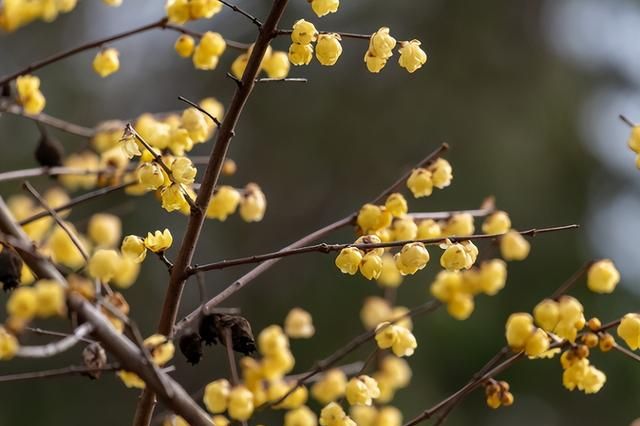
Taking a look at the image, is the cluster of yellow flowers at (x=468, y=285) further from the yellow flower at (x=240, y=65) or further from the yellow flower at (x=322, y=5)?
the yellow flower at (x=240, y=65)

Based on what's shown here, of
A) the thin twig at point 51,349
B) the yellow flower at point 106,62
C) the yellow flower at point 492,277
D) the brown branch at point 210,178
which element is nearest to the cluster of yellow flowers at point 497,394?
the yellow flower at point 492,277

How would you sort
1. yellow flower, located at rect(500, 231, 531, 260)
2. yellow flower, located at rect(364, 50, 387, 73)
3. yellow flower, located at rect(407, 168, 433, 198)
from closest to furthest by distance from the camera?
yellow flower, located at rect(500, 231, 531, 260), yellow flower, located at rect(364, 50, 387, 73), yellow flower, located at rect(407, 168, 433, 198)

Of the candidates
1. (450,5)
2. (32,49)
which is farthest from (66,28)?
(450,5)

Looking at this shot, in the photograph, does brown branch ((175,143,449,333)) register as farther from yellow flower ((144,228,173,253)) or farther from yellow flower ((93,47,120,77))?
yellow flower ((93,47,120,77))

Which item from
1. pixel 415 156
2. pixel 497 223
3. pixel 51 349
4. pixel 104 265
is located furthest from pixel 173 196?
pixel 415 156

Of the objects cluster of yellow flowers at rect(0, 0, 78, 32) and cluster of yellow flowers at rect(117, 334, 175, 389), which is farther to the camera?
cluster of yellow flowers at rect(0, 0, 78, 32)

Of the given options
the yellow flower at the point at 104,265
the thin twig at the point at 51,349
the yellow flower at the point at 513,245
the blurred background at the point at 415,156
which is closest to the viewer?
the thin twig at the point at 51,349

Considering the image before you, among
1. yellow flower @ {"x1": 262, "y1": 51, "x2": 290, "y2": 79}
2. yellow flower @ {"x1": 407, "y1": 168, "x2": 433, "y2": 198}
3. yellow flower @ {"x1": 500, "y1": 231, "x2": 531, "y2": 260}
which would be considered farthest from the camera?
yellow flower @ {"x1": 262, "y1": 51, "x2": 290, "y2": 79}

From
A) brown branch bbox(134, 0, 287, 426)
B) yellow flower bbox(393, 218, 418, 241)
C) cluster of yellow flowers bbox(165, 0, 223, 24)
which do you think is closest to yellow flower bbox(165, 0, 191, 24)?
cluster of yellow flowers bbox(165, 0, 223, 24)
